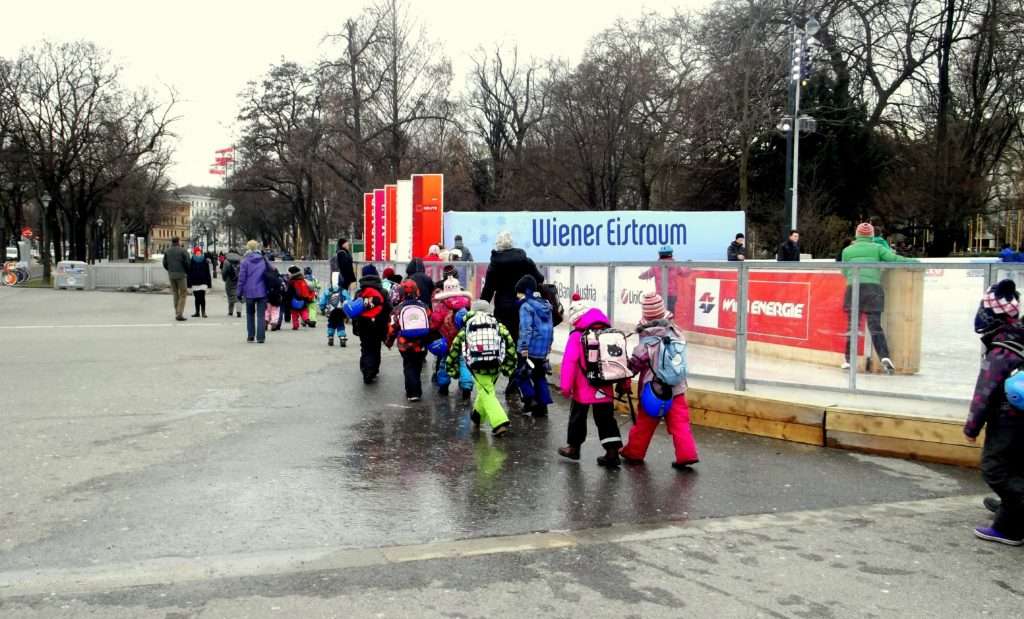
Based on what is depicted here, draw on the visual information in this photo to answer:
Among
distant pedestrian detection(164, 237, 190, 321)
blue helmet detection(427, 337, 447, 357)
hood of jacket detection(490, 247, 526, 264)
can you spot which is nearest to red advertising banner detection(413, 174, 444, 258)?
distant pedestrian detection(164, 237, 190, 321)

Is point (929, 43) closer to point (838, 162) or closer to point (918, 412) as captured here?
point (838, 162)

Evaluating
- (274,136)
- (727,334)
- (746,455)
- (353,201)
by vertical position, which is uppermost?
(274,136)

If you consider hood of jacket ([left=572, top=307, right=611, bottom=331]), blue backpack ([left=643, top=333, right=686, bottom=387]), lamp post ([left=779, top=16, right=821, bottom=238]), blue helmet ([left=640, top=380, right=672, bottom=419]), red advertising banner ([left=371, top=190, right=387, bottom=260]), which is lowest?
blue helmet ([left=640, top=380, right=672, bottom=419])

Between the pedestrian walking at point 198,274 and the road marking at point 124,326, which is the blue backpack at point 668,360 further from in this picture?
the pedestrian walking at point 198,274

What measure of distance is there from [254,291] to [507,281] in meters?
7.28

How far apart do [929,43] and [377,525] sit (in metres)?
39.4

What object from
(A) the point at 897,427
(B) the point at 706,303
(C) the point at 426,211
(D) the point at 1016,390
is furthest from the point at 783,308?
(C) the point at 426,211

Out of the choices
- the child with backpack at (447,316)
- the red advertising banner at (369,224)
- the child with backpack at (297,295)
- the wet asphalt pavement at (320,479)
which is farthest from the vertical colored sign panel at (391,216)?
the child with backpack at (447,316)

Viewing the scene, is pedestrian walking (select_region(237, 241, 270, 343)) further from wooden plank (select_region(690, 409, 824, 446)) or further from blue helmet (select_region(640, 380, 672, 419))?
blue helmet (select_region(640, 380, 672, 419))

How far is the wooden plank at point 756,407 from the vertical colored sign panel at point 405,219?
20210 millimetres

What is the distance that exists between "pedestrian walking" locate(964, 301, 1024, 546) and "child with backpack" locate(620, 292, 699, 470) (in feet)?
7.34

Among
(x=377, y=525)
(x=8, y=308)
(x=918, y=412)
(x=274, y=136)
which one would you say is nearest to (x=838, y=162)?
(x=274, y=136)

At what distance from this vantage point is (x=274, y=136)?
167 ft

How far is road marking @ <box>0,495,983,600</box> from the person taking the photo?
15.4 ft
